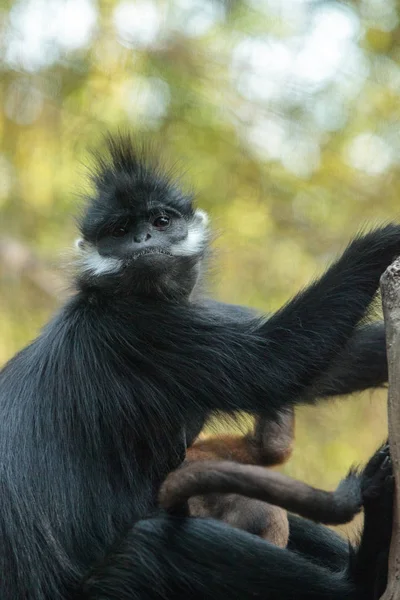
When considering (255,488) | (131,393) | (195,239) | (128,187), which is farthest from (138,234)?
(255,488)

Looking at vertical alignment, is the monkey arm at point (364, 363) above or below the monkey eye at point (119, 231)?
below

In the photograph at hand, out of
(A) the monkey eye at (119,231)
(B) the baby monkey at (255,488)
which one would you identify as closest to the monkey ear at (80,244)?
(A) the monkey eye at (119,231)

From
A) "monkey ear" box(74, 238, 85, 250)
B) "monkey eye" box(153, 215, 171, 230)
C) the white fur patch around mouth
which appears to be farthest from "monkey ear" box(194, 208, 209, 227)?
"monkey ear" box(74, 238, 85, 250)

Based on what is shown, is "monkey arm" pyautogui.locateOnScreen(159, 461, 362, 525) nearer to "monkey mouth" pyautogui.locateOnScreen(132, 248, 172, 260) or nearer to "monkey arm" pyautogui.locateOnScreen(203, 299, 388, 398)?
"monkey arm" pyautogui.locateOnScreen(203, 299, 388, 398)

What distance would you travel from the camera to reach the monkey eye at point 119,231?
5434 millimetres

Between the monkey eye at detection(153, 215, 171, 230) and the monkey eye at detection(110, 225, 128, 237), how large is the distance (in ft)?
0.60

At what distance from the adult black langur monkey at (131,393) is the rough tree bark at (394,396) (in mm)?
593

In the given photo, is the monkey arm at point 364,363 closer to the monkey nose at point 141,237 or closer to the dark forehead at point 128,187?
the monkey nose at point 141,237

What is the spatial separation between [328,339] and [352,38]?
5.70 meters

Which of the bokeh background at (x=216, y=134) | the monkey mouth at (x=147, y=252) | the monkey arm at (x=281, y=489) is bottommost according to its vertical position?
the monkey arm at (x=281, y=489)

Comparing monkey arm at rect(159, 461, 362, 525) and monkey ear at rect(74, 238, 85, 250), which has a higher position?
monkey ear at rect(74, 238, 85, 250)

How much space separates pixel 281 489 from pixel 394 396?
0.62 meters

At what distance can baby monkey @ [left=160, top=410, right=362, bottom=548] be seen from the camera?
385cm

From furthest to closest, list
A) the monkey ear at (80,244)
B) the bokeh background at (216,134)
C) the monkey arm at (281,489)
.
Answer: the bokeh background at (216,134) → the monkey ear at (80,244) → the monkey arm at (281,489)
